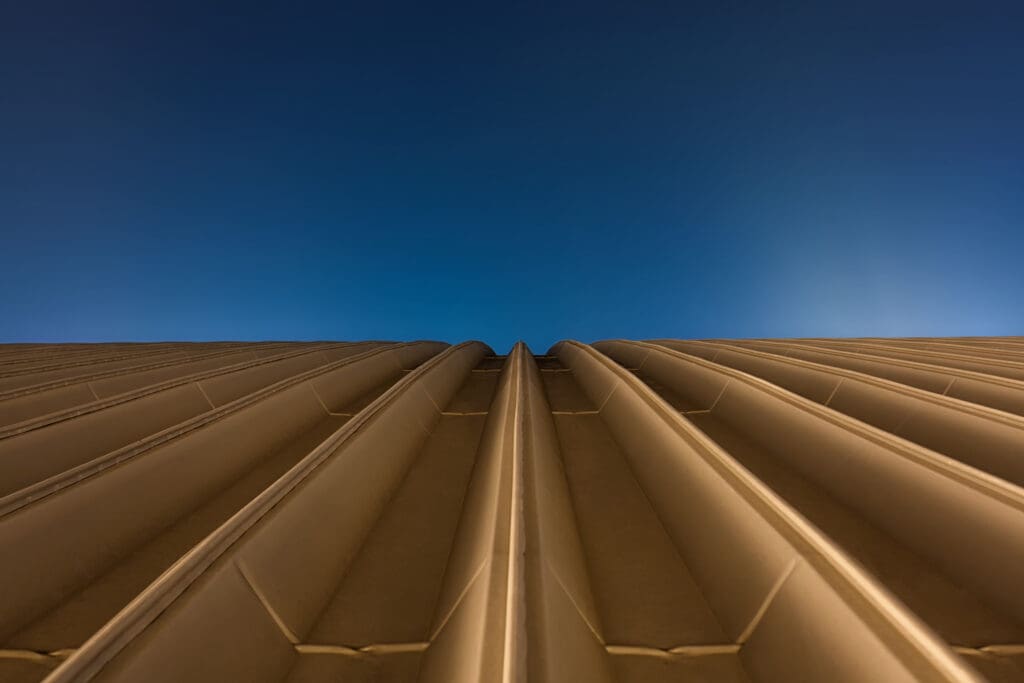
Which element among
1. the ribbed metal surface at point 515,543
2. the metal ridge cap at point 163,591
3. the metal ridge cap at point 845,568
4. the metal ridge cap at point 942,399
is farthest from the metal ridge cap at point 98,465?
the metal ridge cap at point 942,399

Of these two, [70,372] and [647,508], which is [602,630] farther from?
[70,372]

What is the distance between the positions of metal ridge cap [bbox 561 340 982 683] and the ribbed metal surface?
0.01 metres

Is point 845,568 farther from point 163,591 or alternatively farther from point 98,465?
point 98,465

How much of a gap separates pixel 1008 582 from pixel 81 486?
5.28m

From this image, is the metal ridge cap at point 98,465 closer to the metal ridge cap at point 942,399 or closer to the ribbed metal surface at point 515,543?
the ribbed metal surface at point 515,543

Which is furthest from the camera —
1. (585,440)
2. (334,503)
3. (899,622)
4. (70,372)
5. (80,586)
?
(70,372)

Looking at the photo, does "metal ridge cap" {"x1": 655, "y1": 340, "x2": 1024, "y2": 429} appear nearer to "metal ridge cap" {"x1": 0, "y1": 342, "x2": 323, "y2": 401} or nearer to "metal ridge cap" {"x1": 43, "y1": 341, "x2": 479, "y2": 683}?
"metal ridge cap" {"x1": 43, "y1": 341, "x2": 479, "y2": 683}

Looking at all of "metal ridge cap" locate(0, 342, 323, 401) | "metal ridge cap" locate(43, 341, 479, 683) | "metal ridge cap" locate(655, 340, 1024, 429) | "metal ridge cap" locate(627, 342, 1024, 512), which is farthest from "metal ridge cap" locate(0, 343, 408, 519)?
"metal ridge cap" locate(655, 340, 1024, 429)

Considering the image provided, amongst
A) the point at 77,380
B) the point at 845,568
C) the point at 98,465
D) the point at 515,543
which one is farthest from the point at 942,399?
the point at 77,380

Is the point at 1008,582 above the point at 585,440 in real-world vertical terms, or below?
below

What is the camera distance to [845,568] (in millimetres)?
1994

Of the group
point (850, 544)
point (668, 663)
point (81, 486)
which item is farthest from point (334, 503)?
point (850, 544)

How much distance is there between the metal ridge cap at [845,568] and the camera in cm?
154

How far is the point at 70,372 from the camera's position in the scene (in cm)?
639
